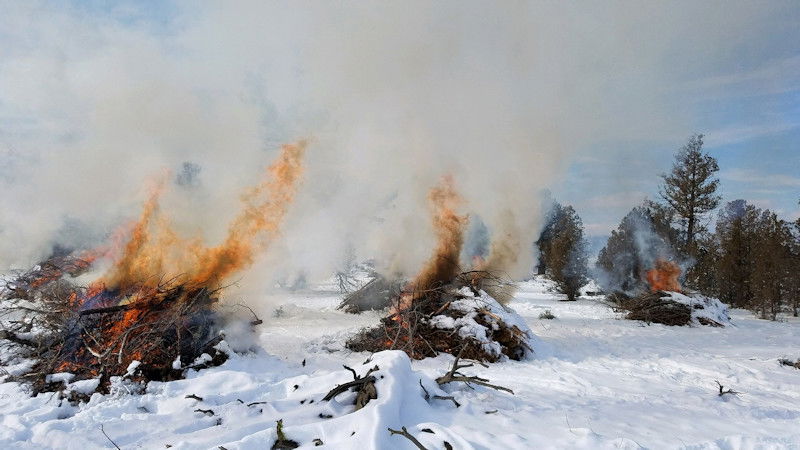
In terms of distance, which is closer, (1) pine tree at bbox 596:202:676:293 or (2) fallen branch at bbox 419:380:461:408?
(2) fallen branch at bbox 419:380:461:408

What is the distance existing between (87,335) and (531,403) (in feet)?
27.1

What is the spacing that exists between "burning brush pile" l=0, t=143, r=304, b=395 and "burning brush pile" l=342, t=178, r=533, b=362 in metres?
3.78

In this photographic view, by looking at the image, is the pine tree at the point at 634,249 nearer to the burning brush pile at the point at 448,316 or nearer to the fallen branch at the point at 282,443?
the burning brush pile at the point at 448,316

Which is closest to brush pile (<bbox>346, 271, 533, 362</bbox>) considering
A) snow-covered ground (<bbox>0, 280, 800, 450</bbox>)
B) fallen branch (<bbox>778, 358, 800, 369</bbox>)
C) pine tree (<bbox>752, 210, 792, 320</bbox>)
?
snow-covered ground (<bbox>0, 280, 800, 450</bbox>)

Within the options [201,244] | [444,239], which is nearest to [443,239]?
[444,239]

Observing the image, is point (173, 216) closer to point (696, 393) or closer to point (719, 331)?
point (696, 393)

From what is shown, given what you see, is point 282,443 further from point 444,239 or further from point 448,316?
point 444,239

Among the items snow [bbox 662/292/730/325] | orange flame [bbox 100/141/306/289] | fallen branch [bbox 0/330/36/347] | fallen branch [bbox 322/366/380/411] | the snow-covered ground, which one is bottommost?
fallen branch [bbox 0/330/36/347]

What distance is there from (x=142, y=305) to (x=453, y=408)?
7.27 metres

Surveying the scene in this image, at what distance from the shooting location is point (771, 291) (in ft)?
61.7

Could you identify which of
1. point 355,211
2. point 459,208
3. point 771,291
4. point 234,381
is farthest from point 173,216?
point 771,291

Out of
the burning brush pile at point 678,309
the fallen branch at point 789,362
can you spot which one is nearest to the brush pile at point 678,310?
the burning brush pile at point 678,309

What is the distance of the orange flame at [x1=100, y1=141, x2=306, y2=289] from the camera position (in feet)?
35.0

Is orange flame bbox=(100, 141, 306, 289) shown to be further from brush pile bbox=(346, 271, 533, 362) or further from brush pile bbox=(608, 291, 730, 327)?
brush pile bbox=(608, 291, 730, 327)
